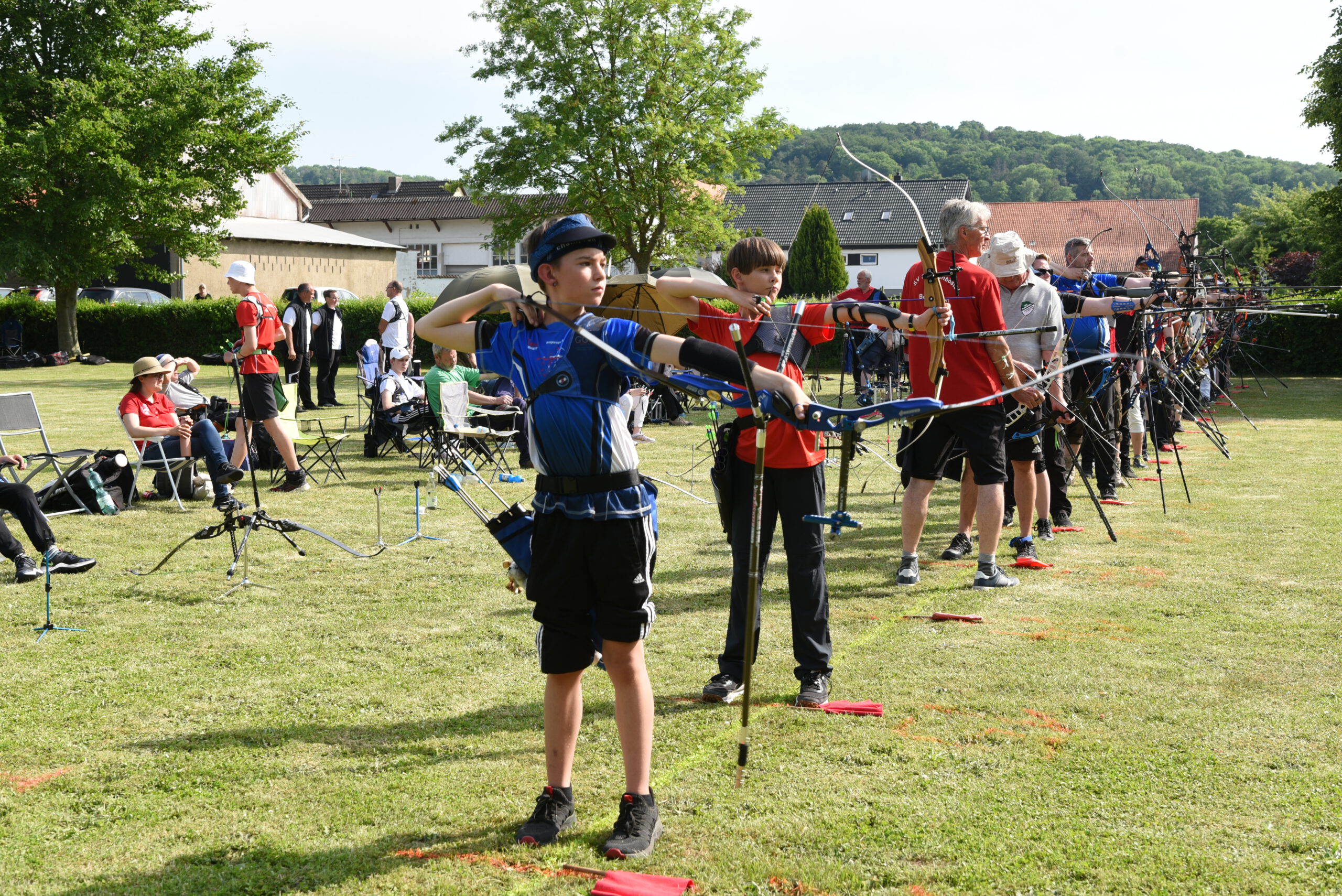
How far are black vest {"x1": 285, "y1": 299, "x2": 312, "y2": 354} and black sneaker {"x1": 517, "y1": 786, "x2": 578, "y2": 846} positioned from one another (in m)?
14.8

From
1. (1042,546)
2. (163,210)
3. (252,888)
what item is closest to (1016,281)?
(1042,546)

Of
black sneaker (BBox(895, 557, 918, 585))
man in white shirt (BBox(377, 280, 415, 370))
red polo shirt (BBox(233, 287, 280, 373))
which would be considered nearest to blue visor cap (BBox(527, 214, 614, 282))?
black sneaker (BBox(895, 557, 918, 585))

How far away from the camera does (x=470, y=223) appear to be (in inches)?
2388

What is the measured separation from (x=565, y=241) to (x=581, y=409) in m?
0.46

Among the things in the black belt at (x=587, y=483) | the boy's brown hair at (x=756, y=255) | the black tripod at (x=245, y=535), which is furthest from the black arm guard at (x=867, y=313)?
the black tripod at (x=245, y=535)

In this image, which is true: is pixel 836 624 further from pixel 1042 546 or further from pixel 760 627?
pixel 1042 546

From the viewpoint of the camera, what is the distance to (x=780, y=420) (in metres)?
4.23

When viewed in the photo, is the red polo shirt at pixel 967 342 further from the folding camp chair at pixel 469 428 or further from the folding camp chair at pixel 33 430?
the folding camp chair at pixel 33 430

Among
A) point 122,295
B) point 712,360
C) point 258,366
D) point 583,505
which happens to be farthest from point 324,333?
point 122,295

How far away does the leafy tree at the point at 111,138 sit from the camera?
26984mm

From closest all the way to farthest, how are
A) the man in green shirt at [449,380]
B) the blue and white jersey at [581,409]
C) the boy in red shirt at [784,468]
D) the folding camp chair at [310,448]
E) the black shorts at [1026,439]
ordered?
1. the blue and white jersey at [581,409]
2. the boy in red shirt at [784,468]
3. the black shorts at [1026,439]
4. the folding camp chair at [310,448]
5. the man in green shirt at [449,380]

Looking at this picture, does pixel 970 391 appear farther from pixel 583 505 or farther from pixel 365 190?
pixel 365 190

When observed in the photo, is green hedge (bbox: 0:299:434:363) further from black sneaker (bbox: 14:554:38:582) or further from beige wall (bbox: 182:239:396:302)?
black sneaker (bbox: 14:554:38:582)

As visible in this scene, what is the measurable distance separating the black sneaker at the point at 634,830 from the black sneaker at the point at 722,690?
1167 millimetres
